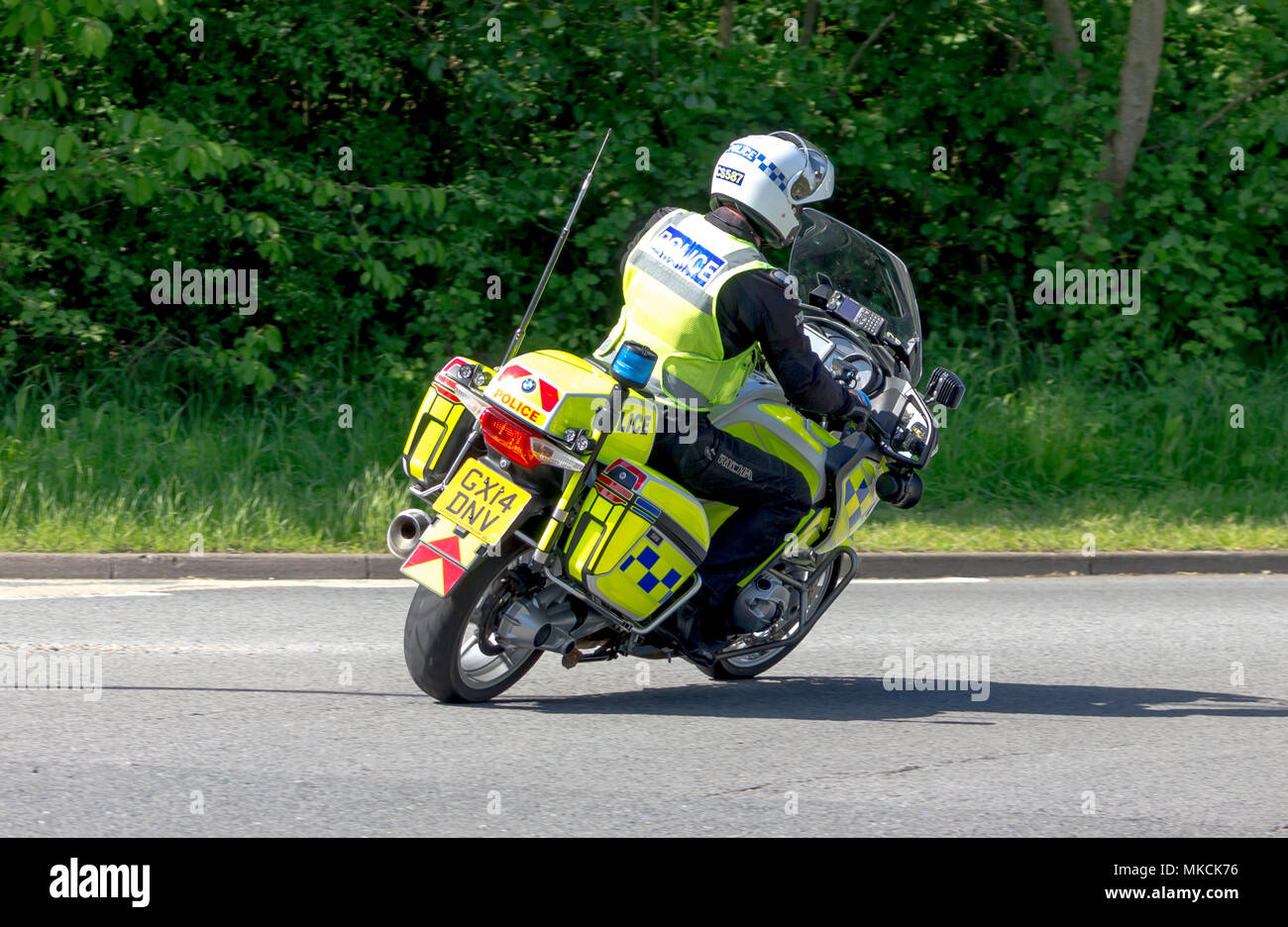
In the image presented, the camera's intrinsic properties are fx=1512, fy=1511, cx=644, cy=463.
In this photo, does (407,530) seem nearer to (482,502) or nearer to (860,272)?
(482,502)

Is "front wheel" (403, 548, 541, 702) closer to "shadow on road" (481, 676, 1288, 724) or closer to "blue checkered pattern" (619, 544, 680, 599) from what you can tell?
"shadow on road" (481, 676, 1288, 724)

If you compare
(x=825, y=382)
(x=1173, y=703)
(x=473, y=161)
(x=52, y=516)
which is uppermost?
(x=473, y=161)

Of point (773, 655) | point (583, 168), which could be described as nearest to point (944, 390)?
point (773, 655)

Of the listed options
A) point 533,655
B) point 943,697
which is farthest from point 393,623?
point 943,697

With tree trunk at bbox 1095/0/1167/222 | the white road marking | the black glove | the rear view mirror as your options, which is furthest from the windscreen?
tree trunk at bbox 1095/0/1167/222

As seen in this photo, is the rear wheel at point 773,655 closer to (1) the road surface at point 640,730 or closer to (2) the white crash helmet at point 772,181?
(1) the road surface at point 640,730

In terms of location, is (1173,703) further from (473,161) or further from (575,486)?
(473,161)

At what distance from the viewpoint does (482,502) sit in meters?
5.34

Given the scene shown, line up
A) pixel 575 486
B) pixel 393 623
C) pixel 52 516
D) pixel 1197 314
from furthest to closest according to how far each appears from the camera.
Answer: pixel 1197 314 < pixel 52 516 < pixel 393 623 < pixel 575 486

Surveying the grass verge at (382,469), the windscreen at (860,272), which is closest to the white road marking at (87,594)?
the grass verge at (382,469)

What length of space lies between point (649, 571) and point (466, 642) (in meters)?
0.79

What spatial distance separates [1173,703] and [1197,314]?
6.71 metres

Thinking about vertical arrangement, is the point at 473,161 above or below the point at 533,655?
above

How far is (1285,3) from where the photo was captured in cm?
1230
